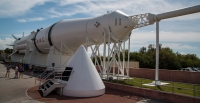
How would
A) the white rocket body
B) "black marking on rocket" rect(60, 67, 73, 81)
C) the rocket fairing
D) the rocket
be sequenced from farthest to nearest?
1. the rocket fairing
2. the rocket
3. "black marking on rocket" rect(60, 67, 73, 81)
4. the white rocket body

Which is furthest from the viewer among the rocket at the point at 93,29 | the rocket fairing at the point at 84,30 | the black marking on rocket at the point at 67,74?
the rocket fairing at the point at 84,30

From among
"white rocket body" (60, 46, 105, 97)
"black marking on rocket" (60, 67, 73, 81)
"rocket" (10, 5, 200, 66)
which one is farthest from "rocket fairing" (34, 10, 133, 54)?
"black marking on rocket" (60, 67, 73, 81)

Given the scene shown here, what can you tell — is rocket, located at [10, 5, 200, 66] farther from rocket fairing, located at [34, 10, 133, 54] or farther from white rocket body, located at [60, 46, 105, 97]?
white rocket body, located at [60, 46, 105, 97]

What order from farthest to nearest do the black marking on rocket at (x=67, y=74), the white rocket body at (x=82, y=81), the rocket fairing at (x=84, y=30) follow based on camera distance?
the rocket fairing at (x=84, y=30), the black marking on rocket at (x=67, y=74), the white rocket body at (x=82, y=81)

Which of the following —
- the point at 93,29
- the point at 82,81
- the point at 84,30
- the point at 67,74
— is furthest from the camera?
the point at 84,30

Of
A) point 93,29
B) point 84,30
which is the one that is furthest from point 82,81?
point 84,30

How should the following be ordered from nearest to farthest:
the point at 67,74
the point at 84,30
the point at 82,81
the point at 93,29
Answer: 1. the point at 82,81
2. the point at 67,74
3. the point at 93,29
4. the point at 84,30

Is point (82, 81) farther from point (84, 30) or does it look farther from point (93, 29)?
point (84, 30)

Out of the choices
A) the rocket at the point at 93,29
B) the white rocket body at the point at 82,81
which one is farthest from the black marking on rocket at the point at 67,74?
the rocket at the point at 93,29

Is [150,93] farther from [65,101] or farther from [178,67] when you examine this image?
[178,67]

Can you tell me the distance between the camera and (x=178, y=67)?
44188mm

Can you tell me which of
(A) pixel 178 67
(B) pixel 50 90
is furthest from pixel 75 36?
(A) pixel 178 67

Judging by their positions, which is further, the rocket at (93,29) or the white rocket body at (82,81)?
the rocket at (93,29)

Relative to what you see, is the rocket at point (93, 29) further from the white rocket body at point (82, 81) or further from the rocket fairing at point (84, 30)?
the white rocket body at point (82, 81)
